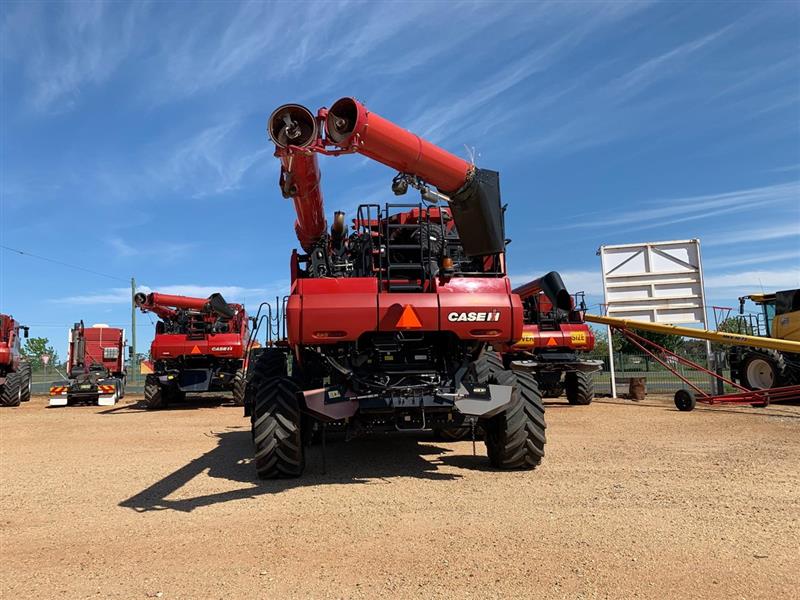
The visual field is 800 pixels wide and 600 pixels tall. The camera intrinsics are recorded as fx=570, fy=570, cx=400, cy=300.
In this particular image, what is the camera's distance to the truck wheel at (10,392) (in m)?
18.5

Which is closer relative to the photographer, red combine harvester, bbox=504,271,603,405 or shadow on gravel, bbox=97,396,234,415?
red combine harvester, bbox=504,271,603,405

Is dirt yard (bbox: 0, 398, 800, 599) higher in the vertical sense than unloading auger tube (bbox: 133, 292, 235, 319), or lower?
lower

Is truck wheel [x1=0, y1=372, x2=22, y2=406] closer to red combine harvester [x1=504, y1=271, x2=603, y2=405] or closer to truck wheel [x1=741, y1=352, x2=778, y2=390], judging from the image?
red combine harvester [x1=504, y1=271, x2=603, y2=405]

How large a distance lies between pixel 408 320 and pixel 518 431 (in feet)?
6.01

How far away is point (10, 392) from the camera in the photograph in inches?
730

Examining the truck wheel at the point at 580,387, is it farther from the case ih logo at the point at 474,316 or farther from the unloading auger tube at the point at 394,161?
the unloading auger tube at the point at 394,161

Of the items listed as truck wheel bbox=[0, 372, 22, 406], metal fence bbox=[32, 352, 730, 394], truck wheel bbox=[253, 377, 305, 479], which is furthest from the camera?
metal fence bbox=[32, 352, 730, 394]

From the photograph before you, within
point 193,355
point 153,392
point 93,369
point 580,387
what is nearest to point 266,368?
point 580,387

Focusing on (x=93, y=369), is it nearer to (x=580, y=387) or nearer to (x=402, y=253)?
(x=580, y=387)

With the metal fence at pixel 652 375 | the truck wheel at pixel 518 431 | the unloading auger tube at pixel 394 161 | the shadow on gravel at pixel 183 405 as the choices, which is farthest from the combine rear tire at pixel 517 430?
the shadow on gravel at pixel 183 405

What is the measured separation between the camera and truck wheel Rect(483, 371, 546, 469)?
6.30 metres

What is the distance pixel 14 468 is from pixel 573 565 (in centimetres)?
732

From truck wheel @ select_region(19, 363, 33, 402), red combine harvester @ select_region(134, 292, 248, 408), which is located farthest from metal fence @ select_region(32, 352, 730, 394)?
red combine harvester @ select_region(134, 292, 248, 408)

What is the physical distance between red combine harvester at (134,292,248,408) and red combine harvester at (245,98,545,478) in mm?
10986
